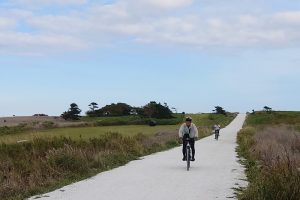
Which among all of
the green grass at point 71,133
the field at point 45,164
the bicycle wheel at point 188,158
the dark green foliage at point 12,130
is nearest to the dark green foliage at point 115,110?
the dark green foliage at point 12,130

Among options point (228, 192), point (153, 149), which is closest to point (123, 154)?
point (153, 149)

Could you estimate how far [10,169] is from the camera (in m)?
15.3

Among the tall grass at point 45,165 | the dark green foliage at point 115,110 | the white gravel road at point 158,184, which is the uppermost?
the dark green foliage at point 115,110

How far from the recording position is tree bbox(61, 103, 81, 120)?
120812 mm

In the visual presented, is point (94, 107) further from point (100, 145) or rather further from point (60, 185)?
point (60, 185)

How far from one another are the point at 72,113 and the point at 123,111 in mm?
14509

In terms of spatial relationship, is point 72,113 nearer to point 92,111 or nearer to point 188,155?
point 92,111

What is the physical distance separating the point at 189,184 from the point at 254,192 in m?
3.83

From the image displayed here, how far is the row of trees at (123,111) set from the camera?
4547 inches

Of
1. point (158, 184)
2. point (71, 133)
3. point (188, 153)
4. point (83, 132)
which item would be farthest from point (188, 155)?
point (83, 132)

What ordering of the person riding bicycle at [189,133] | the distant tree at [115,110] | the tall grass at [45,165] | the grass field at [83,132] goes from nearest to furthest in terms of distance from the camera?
the tall grass at [45,165], the person riding bicycle at [189,133], the grass field at [83,132], the distant tree at [115,110]

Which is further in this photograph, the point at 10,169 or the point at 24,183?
the point at 10,169

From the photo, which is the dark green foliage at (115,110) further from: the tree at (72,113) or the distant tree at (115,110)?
the tree at (72,113)

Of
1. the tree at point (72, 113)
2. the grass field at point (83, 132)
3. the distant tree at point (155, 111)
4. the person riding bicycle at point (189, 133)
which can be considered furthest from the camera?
the tree at point (72, 113)
